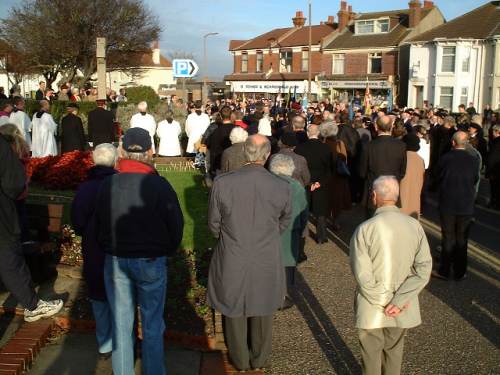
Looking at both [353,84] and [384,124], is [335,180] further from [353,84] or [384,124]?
[353,84]

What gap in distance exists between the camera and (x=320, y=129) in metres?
9.35

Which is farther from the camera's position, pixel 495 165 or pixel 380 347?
pixel 495 165

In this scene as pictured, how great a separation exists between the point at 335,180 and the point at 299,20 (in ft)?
167

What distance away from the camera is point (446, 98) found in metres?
39.5

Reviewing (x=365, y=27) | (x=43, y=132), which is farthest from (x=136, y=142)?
(x=365, y=27)

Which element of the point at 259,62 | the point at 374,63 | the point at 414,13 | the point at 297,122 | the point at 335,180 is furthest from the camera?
the point at 259,62

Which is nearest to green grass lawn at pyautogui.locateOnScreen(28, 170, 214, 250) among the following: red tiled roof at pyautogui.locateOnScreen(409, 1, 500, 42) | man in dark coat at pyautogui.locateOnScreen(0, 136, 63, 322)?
man in dark coat at pyautogui.locateOnScreen(0, 136, 63, 322)

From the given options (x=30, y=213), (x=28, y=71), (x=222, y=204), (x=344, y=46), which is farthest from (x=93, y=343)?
(x=344, y=46)

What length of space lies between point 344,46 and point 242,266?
46046mm

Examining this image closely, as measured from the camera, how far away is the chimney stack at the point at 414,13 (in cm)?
4381

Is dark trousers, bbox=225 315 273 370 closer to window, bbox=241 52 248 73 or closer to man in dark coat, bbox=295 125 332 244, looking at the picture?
man in dark coat, bbox=295 125 332 244

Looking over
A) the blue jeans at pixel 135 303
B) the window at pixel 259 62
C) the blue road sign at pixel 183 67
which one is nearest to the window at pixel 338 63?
the window at pixel 259 62

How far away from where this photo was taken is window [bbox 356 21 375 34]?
4706 centimetres

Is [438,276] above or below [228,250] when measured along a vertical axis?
below
